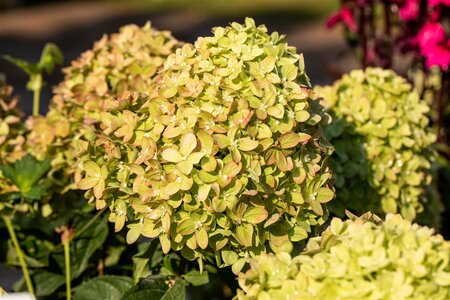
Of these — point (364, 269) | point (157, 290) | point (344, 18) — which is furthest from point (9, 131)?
point (344, 18)

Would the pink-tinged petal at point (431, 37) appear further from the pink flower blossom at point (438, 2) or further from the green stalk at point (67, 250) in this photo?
the green stalk at point (67, 250)

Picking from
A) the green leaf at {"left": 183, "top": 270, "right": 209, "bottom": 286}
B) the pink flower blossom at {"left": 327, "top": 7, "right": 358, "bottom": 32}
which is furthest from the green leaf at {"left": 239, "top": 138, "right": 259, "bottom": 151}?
the pink flower blossom at {"left": 327, "top": 7, "right": 358, "bottom": 32}

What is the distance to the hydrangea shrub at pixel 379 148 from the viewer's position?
1796mm

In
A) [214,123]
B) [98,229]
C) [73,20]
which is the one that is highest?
[214,123]

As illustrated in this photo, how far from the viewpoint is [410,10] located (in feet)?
8.05

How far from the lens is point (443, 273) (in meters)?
1.13

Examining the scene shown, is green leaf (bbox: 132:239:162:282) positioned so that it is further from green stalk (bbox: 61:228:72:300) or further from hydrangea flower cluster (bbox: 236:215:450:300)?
hydrangea flower cluster (bbox: 236:215:450:300)

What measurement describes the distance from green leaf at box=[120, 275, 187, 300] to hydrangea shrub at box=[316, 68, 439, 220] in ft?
1.24

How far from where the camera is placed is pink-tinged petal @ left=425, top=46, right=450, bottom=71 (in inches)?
91.1

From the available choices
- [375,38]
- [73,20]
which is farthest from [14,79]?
[375,38]

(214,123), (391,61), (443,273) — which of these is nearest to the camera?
(443,273)

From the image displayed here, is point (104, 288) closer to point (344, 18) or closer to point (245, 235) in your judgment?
point (245, 235)

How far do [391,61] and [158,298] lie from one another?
5.04 ft

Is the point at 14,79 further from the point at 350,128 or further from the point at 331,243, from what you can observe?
the point at 331,243
